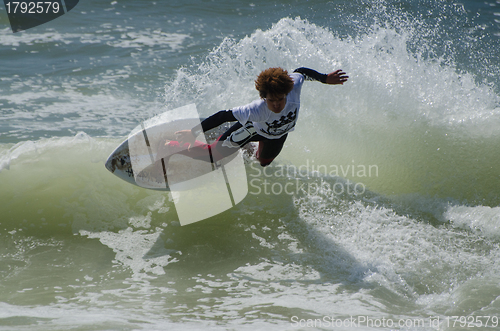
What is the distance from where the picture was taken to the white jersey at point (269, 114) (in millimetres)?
3283

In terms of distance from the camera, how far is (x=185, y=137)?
161 inches

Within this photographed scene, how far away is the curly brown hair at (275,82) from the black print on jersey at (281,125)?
362 mm

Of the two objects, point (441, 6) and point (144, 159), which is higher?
point (441, 6)

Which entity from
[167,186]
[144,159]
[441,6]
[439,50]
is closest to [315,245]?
[167,186]

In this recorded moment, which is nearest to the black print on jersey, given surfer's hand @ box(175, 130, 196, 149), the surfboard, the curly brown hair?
the curly brown hair

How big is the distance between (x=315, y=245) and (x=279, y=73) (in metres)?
1.76

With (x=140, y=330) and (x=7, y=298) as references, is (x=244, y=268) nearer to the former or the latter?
(x=140, y=330)

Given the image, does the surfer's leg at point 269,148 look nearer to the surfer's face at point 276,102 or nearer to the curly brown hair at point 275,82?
the surfer's face at point 276,102

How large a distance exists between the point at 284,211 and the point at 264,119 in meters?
1.37

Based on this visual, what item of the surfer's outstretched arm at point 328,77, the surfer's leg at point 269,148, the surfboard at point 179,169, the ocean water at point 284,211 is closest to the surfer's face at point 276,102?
the surfer's leg at point 269,148

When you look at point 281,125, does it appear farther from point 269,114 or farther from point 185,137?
point 185,137

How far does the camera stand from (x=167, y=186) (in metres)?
4.29

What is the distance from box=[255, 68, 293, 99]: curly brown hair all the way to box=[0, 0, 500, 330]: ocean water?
161cm

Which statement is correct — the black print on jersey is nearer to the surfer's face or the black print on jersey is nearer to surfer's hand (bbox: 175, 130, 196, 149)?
the surfer's face
